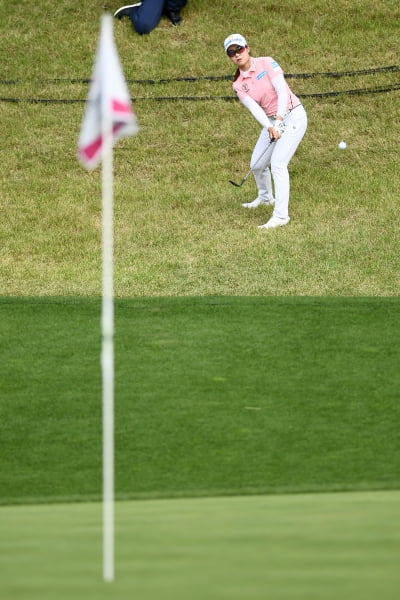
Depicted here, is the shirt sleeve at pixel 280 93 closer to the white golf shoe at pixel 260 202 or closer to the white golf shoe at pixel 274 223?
the white golf shoe at pixel 274 223

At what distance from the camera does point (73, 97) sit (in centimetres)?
1861

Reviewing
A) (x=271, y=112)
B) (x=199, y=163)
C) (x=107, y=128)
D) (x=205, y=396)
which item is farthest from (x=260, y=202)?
(x=107, y=128)

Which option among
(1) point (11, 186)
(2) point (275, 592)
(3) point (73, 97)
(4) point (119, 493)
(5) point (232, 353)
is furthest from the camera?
(3) point (73, 97)

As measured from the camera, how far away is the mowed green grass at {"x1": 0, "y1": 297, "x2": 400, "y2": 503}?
297 inches

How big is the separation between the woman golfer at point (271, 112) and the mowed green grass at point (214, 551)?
7.80 metres

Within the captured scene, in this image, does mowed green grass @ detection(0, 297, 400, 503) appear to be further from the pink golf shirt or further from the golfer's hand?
the pink golf shirt

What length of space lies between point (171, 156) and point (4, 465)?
9.64m

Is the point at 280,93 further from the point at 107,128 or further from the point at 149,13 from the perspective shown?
the point at 107,128

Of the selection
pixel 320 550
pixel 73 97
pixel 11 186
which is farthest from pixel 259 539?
pixel 73 97

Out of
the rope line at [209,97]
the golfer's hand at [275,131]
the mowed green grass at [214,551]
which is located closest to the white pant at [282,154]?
the golfer's hand at [275,131]

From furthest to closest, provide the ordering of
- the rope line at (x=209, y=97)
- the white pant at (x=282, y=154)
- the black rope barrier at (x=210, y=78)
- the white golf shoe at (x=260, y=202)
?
the black rope barrier at (x=210, y=78)
the rope line at (x=209, y=97)
the white golf shoe at (x=260, y=202)
the white pant at (x=282, y=154)

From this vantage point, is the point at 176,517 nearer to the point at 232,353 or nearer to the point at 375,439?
the point at 375,439

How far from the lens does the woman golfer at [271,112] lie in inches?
536

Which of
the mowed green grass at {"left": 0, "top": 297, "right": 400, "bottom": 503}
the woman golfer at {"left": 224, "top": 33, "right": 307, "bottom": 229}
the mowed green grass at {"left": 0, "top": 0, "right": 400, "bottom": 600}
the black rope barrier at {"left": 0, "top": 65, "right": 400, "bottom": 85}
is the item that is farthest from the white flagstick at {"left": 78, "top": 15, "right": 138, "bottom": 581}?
the black rope barrier at {"left": 0, "top": 65, "right": 400, "bottom": 85}
